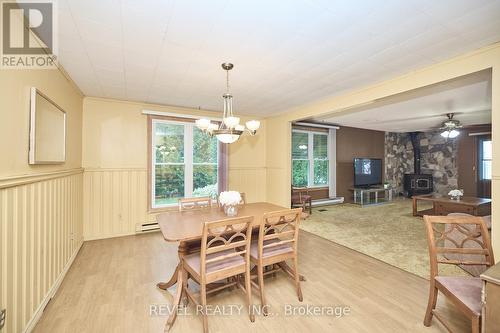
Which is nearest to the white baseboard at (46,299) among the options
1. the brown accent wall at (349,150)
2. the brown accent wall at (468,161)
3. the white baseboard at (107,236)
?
the white baseboard at (107,236)

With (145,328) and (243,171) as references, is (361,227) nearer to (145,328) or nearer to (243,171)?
(243,171)

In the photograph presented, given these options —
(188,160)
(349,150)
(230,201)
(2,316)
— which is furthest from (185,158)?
(349,150)

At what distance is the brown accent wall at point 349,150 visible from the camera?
6957 millimetres

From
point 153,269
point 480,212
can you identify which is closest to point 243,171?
point 153,269

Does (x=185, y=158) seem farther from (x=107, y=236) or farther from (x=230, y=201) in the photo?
(x=230, y=201)

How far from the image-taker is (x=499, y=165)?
6.66 ft

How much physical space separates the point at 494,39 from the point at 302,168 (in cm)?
464

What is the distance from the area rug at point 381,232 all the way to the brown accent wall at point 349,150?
2.68 feet

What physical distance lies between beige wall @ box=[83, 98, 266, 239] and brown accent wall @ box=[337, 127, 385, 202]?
5.01 meters

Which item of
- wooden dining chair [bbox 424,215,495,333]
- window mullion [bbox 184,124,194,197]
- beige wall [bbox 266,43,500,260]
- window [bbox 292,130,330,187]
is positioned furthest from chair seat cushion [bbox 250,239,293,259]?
window [bbox 292,130,330,187]

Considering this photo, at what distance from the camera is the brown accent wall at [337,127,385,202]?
6.96m

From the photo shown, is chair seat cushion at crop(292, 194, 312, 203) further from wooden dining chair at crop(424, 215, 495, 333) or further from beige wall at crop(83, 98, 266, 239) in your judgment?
wooden dining chair at crop(424, 215, 495, 333)

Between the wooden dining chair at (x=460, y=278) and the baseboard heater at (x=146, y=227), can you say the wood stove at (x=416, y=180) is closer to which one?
the wooden dining chair at (x=460, y=278)

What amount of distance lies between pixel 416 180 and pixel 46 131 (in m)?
9.76
